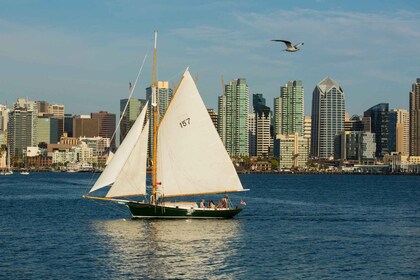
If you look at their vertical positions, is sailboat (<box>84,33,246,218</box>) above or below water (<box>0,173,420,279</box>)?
above

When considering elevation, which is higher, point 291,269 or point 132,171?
point 132,171

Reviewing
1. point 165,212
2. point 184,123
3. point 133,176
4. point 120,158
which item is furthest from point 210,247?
point 184,123

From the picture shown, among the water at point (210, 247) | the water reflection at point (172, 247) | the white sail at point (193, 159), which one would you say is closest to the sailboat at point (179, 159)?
the white sail at point (193, 159)

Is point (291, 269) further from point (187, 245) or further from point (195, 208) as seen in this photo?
point (195, 208)

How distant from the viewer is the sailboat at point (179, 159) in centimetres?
7488

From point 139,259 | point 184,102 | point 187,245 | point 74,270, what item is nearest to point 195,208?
point 184,102

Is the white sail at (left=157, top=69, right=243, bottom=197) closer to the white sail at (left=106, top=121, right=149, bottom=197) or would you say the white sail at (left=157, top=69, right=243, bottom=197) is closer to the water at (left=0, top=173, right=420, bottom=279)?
the white sail at (left=106, top=121, right=149, bottom=197)

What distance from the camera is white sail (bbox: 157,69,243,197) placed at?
7600 cm

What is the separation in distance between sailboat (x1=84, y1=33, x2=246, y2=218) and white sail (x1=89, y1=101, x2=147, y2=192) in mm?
91

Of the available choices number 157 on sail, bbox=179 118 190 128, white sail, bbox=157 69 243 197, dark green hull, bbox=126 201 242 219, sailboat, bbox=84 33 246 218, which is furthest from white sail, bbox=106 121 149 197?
number 157 on sail, bbox=179 118 190 128

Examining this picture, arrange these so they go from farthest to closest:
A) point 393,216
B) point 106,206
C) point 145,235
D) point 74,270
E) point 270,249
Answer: point 106,206, point 393,216, point 145,235, point 270,249, point 74,270

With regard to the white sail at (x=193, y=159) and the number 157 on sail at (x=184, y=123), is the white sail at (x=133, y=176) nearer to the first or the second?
the white sail at (x=193, y=159)

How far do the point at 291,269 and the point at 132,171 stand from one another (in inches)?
1046

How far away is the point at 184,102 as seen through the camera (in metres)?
75.4
